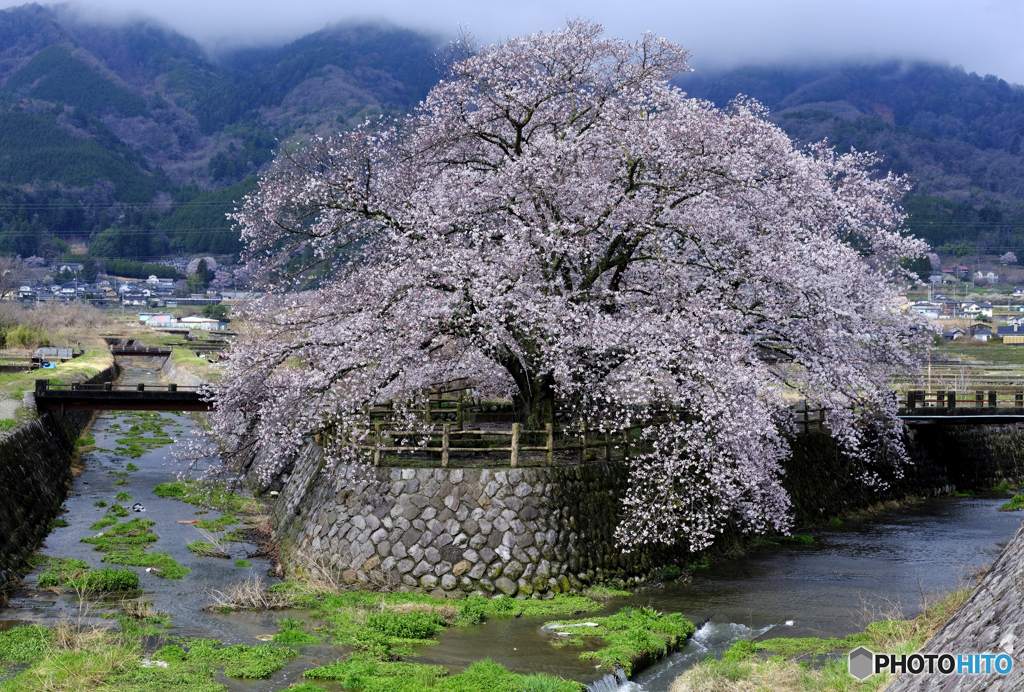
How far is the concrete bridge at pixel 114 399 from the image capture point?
39.3 m

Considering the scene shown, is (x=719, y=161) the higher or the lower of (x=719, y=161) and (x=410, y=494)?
the higher

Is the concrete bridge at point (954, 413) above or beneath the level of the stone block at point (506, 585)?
above

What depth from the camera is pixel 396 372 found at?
2494 centimetres

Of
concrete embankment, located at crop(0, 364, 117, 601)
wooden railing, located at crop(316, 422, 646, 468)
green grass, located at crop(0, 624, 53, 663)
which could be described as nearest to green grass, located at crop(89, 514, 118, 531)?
concrete embankment, located at crop(0, 364, 117, 601)

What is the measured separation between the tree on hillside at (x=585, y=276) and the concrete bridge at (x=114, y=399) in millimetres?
11774

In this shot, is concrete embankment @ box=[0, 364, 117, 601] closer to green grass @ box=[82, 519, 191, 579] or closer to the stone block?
green grass @ box=[82, 519, 191, 579]

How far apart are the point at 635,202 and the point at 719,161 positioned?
3.18m

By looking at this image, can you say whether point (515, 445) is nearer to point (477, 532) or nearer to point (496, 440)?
point (477, 532)

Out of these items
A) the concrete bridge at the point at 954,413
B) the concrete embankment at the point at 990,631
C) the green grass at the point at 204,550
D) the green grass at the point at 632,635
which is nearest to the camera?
the concrete embankment at the point at 990,631

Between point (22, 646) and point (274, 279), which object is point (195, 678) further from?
point (274, 279)

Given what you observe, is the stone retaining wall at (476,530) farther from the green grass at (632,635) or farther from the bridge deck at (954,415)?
the bridge deck at (954,415)

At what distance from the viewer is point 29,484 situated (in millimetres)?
29578

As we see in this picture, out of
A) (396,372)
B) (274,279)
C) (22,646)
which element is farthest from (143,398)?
(22,646)

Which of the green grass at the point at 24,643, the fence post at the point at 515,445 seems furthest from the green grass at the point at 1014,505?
the green grass at the point at 24,643
